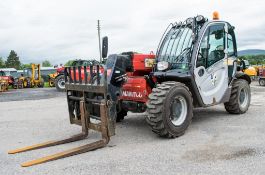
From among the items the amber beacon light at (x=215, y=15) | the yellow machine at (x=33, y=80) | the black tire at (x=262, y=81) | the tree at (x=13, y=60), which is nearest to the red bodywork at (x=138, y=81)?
the amber beacon light at (x=215, y=15)

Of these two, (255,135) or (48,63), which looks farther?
(48,63)

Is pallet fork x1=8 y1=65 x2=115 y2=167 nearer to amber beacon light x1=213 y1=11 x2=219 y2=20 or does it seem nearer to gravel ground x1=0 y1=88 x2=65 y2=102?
amber beacon light x1=213 y1=11 x2=219 y2=20

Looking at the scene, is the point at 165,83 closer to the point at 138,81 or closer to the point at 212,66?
the point at 138,81

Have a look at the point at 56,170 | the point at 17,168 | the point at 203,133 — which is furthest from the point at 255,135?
the point at 17,168

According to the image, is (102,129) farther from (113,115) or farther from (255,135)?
(255,135)

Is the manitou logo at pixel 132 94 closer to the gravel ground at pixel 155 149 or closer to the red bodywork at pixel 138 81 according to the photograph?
the red bodywork at pixel 138 81

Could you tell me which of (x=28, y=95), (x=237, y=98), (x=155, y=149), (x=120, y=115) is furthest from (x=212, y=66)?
(x=28, y=95)

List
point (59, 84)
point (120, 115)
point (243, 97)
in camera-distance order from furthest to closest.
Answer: point (59, 84), point (243, 97), point (120, 115)

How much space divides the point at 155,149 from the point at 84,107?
1565 millimetres

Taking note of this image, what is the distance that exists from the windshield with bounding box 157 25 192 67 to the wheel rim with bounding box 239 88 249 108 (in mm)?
2554

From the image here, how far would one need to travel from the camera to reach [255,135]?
666cm

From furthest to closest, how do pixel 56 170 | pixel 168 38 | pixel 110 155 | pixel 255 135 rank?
pixel 168 38 < pixel 255 135 < pixel 110 155 < pixel 56 170

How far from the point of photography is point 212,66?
774cm

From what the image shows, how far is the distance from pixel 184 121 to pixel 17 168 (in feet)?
10.7
